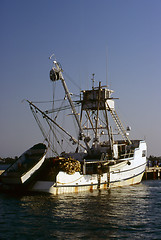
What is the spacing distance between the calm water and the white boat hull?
1.10 metres

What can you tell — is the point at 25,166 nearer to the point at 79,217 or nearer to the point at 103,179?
the point at 103,179

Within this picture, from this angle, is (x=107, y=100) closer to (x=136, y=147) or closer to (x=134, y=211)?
(x=136, y=147)

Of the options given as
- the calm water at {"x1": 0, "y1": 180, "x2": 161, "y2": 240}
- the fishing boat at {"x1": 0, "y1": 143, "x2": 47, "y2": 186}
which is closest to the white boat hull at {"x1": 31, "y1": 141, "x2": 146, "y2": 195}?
the calm water at {"x1": 0, "y1": 180, "x2": 161, "y2": 240}

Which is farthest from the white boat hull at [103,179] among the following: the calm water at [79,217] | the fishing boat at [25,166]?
the fishing boat at [25,166]

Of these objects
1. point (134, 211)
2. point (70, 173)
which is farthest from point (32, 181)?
point (134, 211)

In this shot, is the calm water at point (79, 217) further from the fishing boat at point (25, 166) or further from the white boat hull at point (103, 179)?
the fishing boat at point (25, 166)

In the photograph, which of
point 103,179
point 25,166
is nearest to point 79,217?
point 25,166

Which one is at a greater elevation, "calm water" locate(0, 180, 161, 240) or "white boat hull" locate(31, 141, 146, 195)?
"white boat hull" locate(31, 141, 146, 195)

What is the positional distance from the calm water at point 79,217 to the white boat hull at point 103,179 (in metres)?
1.10

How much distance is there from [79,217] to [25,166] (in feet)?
45.2

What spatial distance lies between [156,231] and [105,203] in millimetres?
8694

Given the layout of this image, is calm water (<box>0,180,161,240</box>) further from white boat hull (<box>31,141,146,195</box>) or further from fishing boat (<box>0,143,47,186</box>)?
fishing boat (<box>0,143,47,186</box>)

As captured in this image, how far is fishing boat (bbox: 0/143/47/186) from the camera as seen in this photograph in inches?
1182

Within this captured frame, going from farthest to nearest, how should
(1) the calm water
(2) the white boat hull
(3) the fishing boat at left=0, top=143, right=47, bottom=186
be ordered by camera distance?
(2) the white boat hull → (3) the fishing boat at left=0, top=143, right=47, bottom=186 → (1) the calm water
